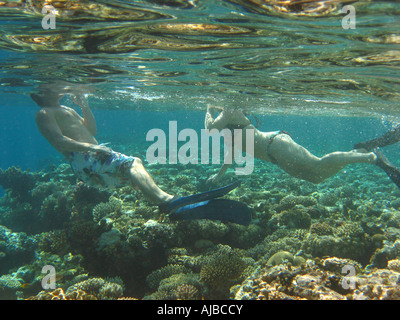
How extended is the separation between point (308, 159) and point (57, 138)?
23.2ft

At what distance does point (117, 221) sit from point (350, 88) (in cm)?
1231

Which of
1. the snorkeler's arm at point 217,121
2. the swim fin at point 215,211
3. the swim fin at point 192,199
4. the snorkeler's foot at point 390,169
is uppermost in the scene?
the snorkeler's arm at point 217,121

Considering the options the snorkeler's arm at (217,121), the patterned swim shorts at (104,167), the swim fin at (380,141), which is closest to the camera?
the patterned swim shorts at (104,167)

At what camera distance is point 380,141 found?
341 inches

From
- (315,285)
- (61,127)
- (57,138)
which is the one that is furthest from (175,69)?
(315,285)

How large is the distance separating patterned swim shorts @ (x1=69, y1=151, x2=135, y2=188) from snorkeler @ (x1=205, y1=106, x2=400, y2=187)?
3685 mm

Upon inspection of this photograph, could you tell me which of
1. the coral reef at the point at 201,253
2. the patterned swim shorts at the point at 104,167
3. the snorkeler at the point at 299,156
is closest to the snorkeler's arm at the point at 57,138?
the patterned swim shorts at the point at 104,167

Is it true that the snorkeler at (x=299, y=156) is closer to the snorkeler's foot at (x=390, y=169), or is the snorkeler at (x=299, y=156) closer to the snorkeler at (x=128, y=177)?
the snorkeler's foot at (x=390, y=169)

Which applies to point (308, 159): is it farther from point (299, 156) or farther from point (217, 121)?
point (217, 121)

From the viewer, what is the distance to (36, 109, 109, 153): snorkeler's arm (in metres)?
5.82

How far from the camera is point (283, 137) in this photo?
754 cm

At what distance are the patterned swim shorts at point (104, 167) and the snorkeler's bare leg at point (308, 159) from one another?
4.55 metres

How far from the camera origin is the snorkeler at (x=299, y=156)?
6977mm
